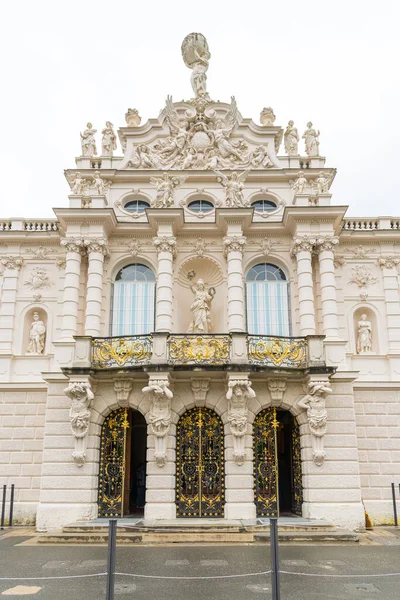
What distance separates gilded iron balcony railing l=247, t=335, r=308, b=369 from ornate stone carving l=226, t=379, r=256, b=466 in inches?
40.0

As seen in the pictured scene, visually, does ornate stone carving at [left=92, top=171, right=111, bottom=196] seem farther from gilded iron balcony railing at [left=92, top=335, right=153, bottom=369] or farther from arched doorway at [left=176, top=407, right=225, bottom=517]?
arched doorway at [left=176, top=407, right=225, bottom=517]

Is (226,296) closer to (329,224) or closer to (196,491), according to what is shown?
(329,224)

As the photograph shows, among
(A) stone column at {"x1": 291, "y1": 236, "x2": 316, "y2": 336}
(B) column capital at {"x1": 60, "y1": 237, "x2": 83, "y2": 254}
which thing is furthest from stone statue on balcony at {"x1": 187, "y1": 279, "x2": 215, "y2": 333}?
(B) column capital at {"x1": 60, "y1": 237, "x2": 83, "y2": 254}

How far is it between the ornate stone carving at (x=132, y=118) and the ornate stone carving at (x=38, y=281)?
26.6 ft

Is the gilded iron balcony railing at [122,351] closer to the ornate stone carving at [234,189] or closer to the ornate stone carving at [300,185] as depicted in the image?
the ornate stone carving at [234,189]

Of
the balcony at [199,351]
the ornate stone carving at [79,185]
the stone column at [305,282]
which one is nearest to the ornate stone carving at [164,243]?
the ornate stone carving at [79,185]

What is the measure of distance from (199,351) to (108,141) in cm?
1125

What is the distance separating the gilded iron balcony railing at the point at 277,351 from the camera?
19.1 m

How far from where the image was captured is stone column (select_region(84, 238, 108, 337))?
20484 millimetres

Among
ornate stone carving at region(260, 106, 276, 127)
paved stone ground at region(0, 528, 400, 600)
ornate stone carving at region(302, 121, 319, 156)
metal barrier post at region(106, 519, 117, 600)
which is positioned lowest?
paved stone ground at region(0, 528, 400, 600)

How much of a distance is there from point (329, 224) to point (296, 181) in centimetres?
280

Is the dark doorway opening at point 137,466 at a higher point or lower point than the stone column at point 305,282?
lower

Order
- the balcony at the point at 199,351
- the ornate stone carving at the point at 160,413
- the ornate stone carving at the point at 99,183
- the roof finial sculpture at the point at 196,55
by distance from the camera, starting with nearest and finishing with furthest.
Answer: the ornate stone carving at the point at 160,413 → the balcony at the point at 199,351 → the ornate stone carving at the point at 99,183 → the roof finial sculpture at the point at 196,55

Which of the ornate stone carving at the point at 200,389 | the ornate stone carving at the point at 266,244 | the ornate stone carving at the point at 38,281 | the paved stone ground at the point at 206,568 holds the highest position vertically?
the ornate stone carving at the point at 266,244
